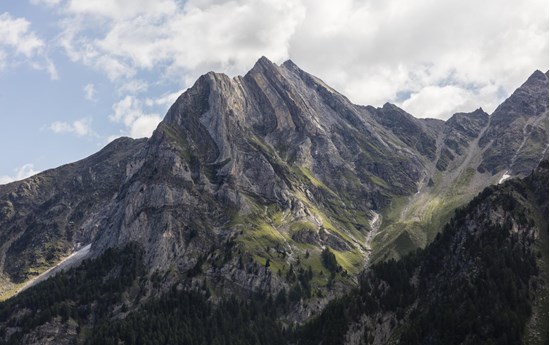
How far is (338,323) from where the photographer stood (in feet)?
626

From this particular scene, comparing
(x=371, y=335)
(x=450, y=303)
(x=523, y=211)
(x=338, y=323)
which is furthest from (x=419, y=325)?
(x=523, y=211)

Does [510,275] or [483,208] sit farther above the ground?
[483,208]

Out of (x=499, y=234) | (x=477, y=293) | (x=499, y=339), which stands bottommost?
(x=499, y=339)

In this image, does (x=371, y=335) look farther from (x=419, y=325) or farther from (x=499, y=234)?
(x=499, y=234)

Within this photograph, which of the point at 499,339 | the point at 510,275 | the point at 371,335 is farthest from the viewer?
the point at 371,335

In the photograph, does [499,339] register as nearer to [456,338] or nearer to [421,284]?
[456,338]

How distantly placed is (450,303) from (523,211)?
51.0 meters

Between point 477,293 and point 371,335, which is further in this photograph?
point 371,335

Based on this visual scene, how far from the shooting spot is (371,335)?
581 feet

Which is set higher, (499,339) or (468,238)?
(468,238)

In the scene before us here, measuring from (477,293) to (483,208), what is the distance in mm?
48574

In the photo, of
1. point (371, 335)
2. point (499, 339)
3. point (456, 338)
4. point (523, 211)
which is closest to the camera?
point (499, 339)

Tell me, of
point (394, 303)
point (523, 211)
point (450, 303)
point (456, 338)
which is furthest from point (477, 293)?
point (523, 211)

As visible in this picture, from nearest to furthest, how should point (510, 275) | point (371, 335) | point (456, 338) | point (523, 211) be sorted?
point (456, 338) → point (510, 275) → point (371, 335) → point (523, 211)
